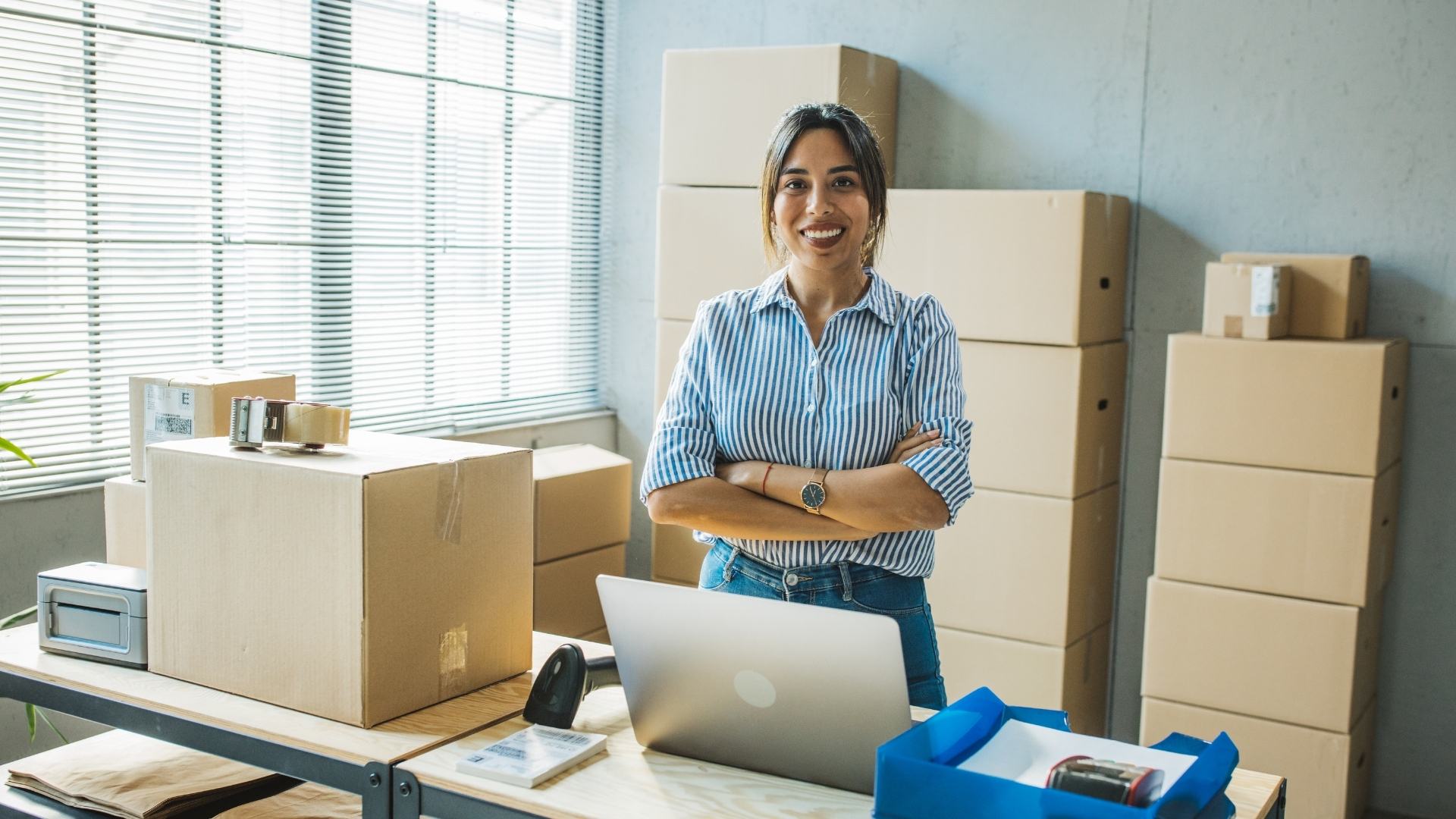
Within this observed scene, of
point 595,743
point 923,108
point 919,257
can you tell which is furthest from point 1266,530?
point 595,743

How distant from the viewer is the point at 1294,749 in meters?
3.13

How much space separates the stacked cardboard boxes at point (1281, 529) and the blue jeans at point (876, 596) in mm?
1598

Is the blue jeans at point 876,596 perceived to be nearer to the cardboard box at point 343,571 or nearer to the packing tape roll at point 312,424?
the cardboard box at point 343,571

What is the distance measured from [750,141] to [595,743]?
2.54m

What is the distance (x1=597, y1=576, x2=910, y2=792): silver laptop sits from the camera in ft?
4.41

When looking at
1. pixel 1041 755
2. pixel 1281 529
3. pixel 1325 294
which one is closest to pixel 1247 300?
pixel 1325 294

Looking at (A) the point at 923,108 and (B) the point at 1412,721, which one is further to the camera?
(A) the point at 923,108

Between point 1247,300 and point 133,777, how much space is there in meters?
2.60

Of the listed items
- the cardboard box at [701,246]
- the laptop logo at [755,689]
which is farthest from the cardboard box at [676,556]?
the laptop logo at [755,689]

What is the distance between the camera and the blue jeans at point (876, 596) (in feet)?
6.00

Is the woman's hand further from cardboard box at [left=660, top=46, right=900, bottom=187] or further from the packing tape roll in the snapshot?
cardboard box at [left=660, top=46, right=900, bottom=187]

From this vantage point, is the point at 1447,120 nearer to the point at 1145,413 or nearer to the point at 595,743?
the point at 1145,413

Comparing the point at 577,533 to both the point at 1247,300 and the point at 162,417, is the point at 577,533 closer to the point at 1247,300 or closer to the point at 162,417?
the point at 162,417

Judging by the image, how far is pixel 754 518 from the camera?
6.01ft
